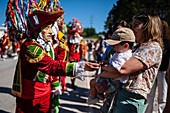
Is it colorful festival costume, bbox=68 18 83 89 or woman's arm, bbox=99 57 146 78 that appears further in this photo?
colorful festival costume, bbox=68 18 83 89

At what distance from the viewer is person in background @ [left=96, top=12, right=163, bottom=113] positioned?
128cm

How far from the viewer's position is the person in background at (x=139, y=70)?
1277mm

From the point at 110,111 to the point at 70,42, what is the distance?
3.81 metres

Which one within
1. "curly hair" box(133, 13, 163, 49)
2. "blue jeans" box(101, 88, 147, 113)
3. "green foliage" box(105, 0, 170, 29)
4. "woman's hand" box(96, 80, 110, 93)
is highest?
"green foliage" box(105, 0, 170, 29)

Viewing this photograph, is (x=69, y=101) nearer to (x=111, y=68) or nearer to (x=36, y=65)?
(x=36, y=65)

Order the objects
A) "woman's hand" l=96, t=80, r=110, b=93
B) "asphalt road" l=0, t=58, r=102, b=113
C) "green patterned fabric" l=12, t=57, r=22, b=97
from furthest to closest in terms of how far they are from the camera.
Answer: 1. "asphalt road" l=0, t=58, r=102, b=113
2. "green patterned fabric" l=12, t=57, r=22, b=97
3. "woman's hand" l=96, t=80, r=110, b=93

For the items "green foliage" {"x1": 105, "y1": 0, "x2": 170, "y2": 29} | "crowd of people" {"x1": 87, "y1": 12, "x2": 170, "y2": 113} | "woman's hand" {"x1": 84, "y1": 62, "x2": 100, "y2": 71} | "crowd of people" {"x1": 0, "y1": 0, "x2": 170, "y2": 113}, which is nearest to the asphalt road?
"crowd of people" {"x1": 0, "y1": 0, "x2": 170, "y2": 113}

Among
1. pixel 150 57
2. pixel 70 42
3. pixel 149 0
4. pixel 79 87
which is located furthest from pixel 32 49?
pixel 149 0

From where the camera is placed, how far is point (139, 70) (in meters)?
1.30

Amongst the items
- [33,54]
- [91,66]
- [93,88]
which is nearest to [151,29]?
[91,66]

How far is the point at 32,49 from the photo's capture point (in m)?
1.63

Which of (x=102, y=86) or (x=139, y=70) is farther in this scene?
(x=102, y=86)

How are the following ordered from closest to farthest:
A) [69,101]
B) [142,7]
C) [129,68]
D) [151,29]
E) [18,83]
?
[129,68], [151,29], [18,83], [69,101], [142,7]

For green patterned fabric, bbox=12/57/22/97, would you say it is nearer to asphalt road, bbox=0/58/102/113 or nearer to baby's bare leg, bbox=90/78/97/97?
baby's bare leg, bbox=90/78/97/97
